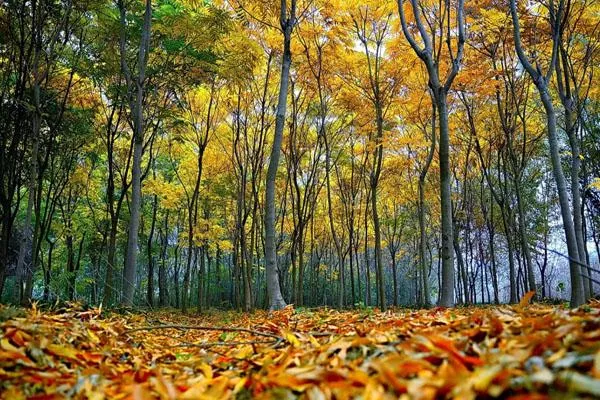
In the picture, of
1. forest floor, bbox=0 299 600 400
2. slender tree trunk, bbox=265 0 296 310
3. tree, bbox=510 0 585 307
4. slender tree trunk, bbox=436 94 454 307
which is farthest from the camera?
slender tree trunk, bbox=265 0 296 310

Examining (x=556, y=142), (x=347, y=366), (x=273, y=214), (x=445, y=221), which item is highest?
(x=556, y=142)

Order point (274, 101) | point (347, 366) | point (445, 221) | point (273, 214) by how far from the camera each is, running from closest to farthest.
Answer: point (347, 366), point (445, 221), point (273, 214), point (274, 101)

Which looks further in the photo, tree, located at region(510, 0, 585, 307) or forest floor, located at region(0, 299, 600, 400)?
tree, located at region(510, 0, 585, 307)

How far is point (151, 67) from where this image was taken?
10.1 m

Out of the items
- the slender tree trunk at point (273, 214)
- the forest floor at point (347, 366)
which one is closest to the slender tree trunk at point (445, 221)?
the slender tree trunk at point (273, 214)

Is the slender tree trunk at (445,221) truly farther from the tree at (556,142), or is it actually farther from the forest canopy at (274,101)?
the tree at (556,142)

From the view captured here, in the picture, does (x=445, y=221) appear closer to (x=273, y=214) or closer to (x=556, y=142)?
(x=556, y=142)

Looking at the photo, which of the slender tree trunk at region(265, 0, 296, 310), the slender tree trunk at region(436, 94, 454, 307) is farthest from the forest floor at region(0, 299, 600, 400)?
the slender tree trunk at region(265, 0, 296, 310)

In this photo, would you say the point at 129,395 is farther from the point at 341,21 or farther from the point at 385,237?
the point at 385,237

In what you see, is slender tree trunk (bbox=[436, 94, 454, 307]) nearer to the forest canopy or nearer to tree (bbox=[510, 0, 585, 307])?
the forest canopy

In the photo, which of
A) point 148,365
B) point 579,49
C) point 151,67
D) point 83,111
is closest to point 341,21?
point 151,67

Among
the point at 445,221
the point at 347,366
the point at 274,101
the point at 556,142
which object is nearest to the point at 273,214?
the point at 445,221

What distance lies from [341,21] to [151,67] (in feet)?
16.8

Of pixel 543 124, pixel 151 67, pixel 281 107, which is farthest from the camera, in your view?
pixel 543 124
